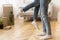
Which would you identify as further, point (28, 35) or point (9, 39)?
point (28, 35)

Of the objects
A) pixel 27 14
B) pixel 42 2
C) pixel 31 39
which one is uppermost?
pixel 42 2

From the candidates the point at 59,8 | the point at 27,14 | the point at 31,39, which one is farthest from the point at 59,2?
the point at 31,39

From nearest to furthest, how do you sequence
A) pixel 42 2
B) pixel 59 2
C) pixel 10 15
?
pixel 42 2, pixel 10 15, pixel 59 2

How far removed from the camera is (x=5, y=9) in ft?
13.3

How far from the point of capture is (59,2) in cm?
473

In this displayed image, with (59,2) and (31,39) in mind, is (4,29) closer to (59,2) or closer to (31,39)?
(31,39)

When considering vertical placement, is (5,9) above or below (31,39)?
above

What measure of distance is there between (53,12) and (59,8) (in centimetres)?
22

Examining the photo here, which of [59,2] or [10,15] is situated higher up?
[59,2]

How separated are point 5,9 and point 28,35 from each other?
4.62 feet

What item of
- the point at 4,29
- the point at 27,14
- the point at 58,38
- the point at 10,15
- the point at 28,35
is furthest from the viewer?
the point at 27,14

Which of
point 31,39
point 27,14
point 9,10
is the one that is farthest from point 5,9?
point 31,39

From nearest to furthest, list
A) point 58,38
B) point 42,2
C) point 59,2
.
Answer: point 42,2, point 58,38, point 59,2

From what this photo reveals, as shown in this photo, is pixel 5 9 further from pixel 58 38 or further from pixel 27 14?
pixel 58 38
